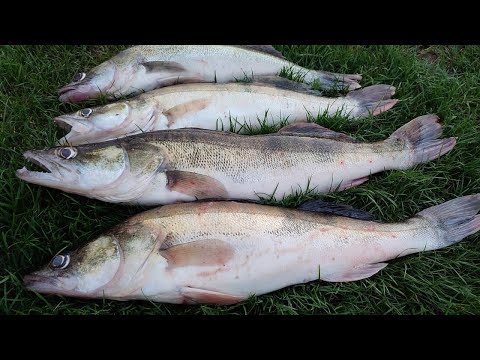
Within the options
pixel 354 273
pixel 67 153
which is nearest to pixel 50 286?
pixel 67 153

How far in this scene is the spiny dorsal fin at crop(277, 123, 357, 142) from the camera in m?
4.17

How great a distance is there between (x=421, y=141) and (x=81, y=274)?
2.99 metres

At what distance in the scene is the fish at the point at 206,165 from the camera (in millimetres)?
3621

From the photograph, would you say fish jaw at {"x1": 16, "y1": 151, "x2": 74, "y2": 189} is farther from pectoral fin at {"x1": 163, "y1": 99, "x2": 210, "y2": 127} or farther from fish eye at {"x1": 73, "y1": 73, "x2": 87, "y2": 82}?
fish eye at {"x1": 73, "y1": 73, "x2": 87, "y2": 82}

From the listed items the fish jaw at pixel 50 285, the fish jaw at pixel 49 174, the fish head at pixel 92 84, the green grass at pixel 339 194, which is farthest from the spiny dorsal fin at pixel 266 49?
the fish jaw at pixel 50 285

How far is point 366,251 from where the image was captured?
3576mm

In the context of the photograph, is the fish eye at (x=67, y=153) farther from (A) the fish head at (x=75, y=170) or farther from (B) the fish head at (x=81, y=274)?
(B) the fish head at (x=81, y=274)

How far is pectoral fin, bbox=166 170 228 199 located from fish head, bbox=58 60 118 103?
4.95 feet

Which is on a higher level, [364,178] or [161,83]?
[161,83]

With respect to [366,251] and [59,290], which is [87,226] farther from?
[366,251]

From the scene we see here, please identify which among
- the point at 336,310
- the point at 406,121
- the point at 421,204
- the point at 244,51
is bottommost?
the point at 336,310

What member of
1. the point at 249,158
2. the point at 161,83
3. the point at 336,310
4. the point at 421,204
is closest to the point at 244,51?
the point at 161,83

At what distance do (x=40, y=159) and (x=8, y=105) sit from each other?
1.33 m

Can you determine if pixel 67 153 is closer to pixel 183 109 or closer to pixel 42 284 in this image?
pixel 42 284
